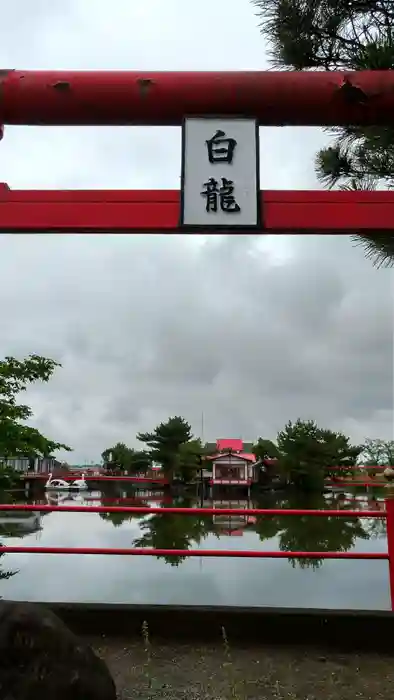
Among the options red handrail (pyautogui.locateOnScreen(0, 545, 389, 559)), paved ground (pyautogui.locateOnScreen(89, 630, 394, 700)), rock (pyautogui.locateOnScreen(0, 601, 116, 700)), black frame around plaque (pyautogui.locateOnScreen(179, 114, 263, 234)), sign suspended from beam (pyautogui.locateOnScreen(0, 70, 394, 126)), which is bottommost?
paved ground (pyautogui.locateOnScreen(89, 630, 394, 700))

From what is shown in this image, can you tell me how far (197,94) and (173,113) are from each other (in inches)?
5.1

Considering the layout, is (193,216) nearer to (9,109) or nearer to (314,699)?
(9,109)

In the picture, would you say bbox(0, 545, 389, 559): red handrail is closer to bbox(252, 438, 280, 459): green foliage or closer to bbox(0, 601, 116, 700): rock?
bbox(0, 601, 116, 700): rock

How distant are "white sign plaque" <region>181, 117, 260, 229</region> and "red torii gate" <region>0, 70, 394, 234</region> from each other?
0.06 m

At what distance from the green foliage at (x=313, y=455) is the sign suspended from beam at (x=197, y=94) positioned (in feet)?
66.7

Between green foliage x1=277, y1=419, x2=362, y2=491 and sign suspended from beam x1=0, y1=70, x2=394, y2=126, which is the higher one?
sign suspended from beam x1=0, y1=70, x2=394, y2=126

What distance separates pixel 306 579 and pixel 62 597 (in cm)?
316

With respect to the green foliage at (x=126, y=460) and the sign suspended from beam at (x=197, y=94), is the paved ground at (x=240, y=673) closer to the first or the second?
the sign suspended from beam at (x=197, y=94)

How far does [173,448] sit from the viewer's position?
26656mm

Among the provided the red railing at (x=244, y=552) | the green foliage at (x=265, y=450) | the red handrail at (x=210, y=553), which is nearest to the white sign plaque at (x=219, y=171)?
the red railing at (x=244, y=552)

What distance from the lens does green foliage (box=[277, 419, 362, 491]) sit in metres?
22.9

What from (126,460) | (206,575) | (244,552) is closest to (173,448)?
(126,460)

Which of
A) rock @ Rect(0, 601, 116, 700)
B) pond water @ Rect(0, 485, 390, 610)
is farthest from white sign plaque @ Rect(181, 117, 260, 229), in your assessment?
Result: pond water @ Rect(0, 485, 390, 610)

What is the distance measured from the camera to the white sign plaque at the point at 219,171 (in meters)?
2.29
